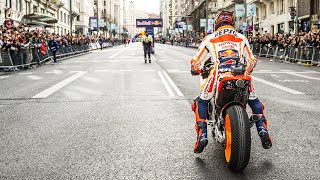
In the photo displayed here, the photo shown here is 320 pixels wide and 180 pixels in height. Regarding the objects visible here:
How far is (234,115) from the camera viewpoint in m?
Answer: 4.09

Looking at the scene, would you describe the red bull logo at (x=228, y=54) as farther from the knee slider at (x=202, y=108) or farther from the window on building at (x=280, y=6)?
the window on building at (x=280, y=6)

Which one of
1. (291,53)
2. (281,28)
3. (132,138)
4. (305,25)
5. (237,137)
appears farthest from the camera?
(281,28)

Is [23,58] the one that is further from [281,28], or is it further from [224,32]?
[281,28]

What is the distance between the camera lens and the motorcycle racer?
4543mm

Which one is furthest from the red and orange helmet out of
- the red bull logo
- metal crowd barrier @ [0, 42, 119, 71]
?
metal crowd barrier @ [0, 42, 119, 71]

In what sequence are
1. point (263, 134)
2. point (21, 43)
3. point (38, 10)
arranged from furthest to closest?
point (38, 10) → point (21, 43) → point (263, 134)

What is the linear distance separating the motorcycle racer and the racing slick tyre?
468 millimetres

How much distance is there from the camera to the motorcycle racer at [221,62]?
4.54m

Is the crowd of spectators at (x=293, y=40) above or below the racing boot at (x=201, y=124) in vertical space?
above

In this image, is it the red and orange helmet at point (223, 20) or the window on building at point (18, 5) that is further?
the window on building at point (18, 5)

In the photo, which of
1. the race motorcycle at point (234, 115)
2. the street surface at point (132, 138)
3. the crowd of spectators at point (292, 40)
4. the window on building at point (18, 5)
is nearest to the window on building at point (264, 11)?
the crowd of spectators at point (292, 40)

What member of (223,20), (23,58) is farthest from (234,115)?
(23,58)

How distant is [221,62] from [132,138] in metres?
1.95

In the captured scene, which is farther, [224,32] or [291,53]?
[291,53]
